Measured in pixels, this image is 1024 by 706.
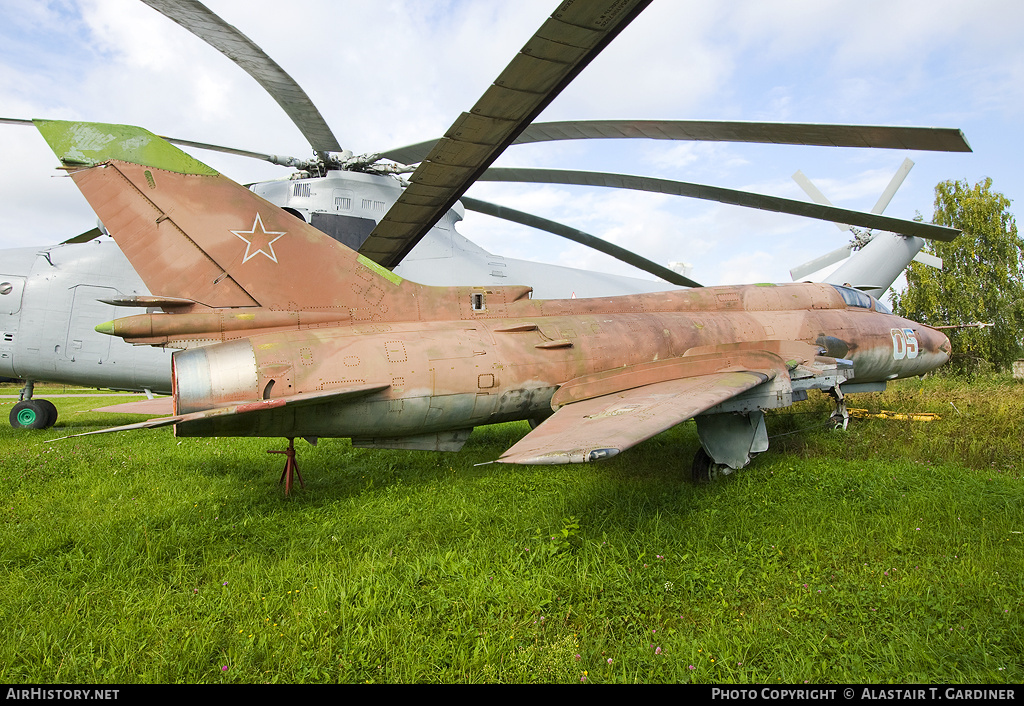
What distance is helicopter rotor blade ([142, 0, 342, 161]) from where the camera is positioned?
5.64 m

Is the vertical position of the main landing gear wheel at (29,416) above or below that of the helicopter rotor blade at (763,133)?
below

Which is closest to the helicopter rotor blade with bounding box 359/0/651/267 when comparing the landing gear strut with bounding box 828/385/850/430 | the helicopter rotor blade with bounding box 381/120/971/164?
the helicopter rotor blade with bounding box 381/120/971/164

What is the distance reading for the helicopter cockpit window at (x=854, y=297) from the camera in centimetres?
860

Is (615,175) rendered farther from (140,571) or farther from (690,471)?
(140,571)

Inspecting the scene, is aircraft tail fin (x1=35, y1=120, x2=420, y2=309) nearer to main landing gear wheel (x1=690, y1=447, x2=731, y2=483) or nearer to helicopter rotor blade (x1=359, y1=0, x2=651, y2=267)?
helicopter rotor blade (x1=359, y1=0, x2=651, y2=267)

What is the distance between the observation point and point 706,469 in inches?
242

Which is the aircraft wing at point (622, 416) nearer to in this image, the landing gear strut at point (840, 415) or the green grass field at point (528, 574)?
the green grass field at point (528, 574)

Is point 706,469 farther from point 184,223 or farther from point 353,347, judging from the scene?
point 184,223

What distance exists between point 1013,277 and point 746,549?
24239mm

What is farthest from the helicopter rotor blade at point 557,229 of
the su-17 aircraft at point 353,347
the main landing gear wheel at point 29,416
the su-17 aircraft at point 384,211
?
the main landing gear wheel at point 29,416

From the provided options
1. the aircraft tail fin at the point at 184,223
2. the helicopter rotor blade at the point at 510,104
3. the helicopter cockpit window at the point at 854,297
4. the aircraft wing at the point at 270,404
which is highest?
the helicopter rotor blade at the point at 510,104

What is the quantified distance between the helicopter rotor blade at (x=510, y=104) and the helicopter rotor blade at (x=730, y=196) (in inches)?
63.9

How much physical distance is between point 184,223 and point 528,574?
15.8 ft
